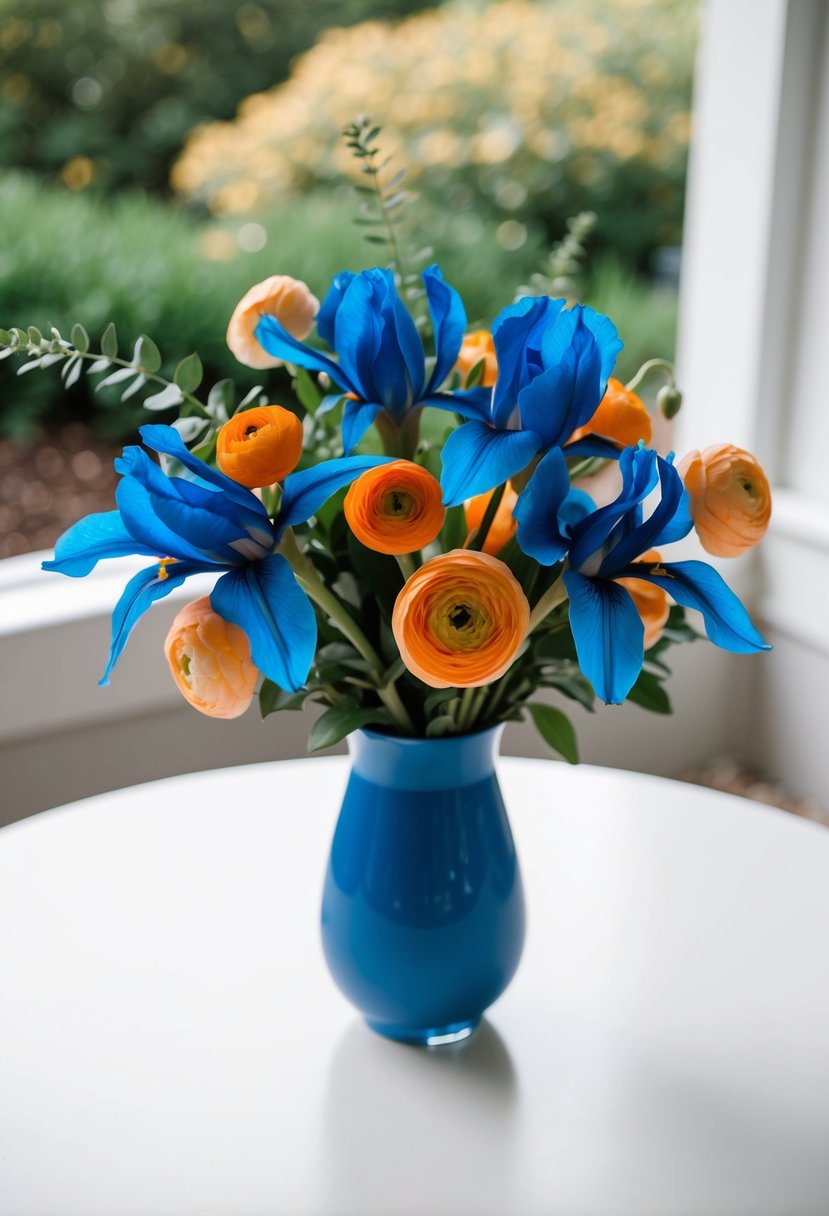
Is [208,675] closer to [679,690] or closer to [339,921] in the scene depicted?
[339,921]

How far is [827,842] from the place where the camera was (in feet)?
3.30

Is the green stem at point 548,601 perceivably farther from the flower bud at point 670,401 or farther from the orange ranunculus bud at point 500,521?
the flower bud at point 670,401

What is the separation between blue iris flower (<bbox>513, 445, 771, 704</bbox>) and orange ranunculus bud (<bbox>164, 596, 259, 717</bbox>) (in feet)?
0.46

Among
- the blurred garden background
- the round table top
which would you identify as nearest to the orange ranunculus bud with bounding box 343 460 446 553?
the round table top

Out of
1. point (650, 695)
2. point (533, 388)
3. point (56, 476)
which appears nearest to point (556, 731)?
point (650, 695)

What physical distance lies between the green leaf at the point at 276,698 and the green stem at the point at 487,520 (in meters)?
0.12

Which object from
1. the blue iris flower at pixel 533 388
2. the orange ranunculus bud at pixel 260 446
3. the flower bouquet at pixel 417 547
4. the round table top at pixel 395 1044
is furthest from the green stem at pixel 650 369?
the round table top at pixel 395 1044

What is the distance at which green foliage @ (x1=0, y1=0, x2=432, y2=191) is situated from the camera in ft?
10.6

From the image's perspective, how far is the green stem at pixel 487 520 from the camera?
27.1 inches

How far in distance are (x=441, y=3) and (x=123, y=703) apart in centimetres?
301

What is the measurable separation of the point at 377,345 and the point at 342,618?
140mm

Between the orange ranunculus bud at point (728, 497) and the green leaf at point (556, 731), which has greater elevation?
the orange ranunculus bud at point (728, 497)

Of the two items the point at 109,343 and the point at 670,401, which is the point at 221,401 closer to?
the point at 109,343

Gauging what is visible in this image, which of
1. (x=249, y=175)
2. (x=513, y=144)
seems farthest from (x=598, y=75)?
(x=249, y=175)
